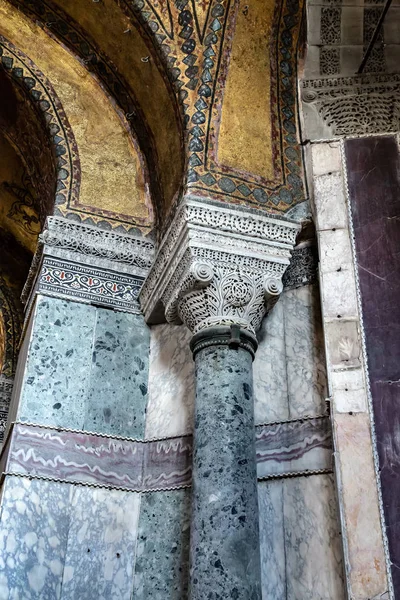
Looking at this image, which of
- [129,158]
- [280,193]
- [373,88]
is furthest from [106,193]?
[373,88]

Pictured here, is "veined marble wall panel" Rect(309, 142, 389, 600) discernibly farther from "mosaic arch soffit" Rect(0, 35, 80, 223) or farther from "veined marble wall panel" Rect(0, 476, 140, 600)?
"mosaic arch soffit" Rect(0, 35, 80, 223)

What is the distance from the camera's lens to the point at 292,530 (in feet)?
12.2

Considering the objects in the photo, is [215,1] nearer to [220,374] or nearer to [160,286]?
[160,286]

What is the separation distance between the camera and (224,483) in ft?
11.3

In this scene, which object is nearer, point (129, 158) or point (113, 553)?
point (113, 553)

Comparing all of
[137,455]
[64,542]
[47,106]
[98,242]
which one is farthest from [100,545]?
[47,106]

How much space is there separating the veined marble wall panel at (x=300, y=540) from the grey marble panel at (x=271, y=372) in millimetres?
413

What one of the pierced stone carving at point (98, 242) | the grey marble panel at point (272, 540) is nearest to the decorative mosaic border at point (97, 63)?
the pierced stone carving at point (98, 242)

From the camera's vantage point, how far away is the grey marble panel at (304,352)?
405cm

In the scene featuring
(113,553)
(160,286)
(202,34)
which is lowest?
(113,553)

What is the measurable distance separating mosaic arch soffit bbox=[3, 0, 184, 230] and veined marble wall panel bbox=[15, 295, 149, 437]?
885mm

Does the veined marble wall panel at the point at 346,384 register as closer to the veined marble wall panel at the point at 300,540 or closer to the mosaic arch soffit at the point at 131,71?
the veined marble wall panel at the point at 300,540

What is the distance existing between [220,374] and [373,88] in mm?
2369

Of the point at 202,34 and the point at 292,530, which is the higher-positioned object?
the point at 202,34
